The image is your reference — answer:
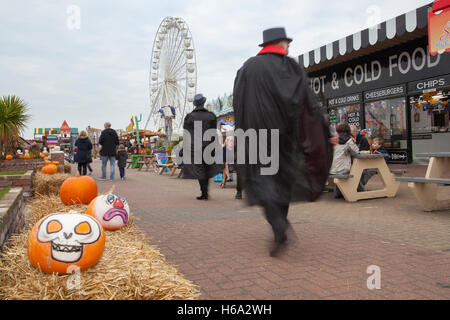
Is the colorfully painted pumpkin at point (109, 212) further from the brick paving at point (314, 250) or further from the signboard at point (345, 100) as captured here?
the signboard at point (345, 100)

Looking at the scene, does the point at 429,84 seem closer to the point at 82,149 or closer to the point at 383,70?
the point at 383,70

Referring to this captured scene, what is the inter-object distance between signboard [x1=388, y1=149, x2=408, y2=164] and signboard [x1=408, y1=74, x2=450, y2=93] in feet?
7.14

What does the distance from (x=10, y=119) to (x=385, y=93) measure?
471 inches

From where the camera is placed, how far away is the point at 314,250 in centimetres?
394

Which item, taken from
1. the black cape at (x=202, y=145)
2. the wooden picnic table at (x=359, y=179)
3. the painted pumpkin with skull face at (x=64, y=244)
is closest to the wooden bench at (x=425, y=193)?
the wooden picnic table at (x=359, y=179)

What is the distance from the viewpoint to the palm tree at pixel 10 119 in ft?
34.3

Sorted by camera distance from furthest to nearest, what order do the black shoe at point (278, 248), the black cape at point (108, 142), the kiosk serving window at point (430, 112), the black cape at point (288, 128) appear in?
the black cape at point (108, 142) → the kiosk serving window at point (430, 112) → the black shoe at point (278, 248) → the black cape at point (288, 128)

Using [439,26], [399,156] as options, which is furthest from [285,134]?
[399,156]

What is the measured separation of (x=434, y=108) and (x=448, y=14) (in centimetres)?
454

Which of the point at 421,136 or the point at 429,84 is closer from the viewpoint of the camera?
the point at 429,84

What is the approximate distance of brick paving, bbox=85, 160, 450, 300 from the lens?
286 centimetres

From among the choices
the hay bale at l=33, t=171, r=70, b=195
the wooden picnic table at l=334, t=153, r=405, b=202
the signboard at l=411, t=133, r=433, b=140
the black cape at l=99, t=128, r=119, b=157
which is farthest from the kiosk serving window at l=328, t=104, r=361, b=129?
the hay bale at l=33, t=171, r=70, b=195

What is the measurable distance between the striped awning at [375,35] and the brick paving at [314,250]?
232 inches

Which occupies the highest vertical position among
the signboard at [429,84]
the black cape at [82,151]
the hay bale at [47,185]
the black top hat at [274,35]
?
the signboard at [429,84]
